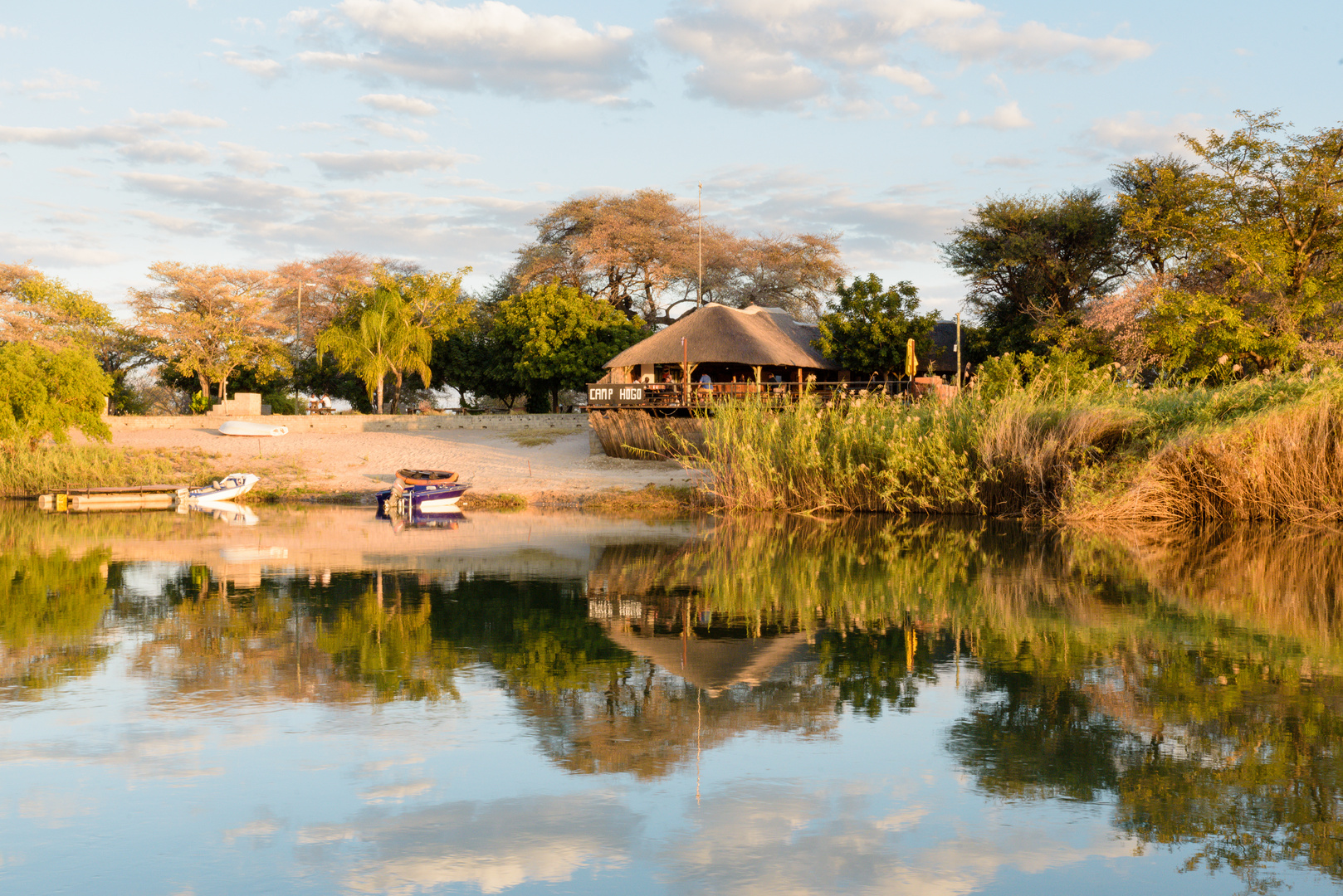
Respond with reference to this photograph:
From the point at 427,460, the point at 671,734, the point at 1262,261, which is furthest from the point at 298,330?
the point at 671,734

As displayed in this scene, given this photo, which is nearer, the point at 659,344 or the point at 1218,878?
the point at 1218,878

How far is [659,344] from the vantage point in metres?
39.7

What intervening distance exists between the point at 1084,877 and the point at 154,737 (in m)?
5.30

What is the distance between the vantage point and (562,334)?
1813 inches

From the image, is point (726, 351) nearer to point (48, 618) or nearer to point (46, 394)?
point (46, 394)

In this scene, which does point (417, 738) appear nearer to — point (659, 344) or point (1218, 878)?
point (1218, 878)

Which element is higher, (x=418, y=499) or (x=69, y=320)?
(x=69, y=320)

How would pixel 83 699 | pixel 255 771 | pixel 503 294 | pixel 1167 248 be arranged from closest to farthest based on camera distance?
pixel 255 771 → pixel 83 699 → pixel 1167 248 → pixel 503 294

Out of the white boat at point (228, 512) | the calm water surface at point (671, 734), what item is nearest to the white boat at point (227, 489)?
the white boat at point (228, 512)

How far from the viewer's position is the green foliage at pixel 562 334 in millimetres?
45719

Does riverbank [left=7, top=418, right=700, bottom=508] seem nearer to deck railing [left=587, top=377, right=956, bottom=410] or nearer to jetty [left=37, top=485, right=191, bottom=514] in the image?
deck railing [left=587, top=377, right=956, bottom=410]

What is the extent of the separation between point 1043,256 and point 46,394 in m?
35.0

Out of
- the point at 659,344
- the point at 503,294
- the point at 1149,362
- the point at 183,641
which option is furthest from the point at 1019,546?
the point at 503,294

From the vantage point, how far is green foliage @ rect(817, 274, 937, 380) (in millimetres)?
39188
